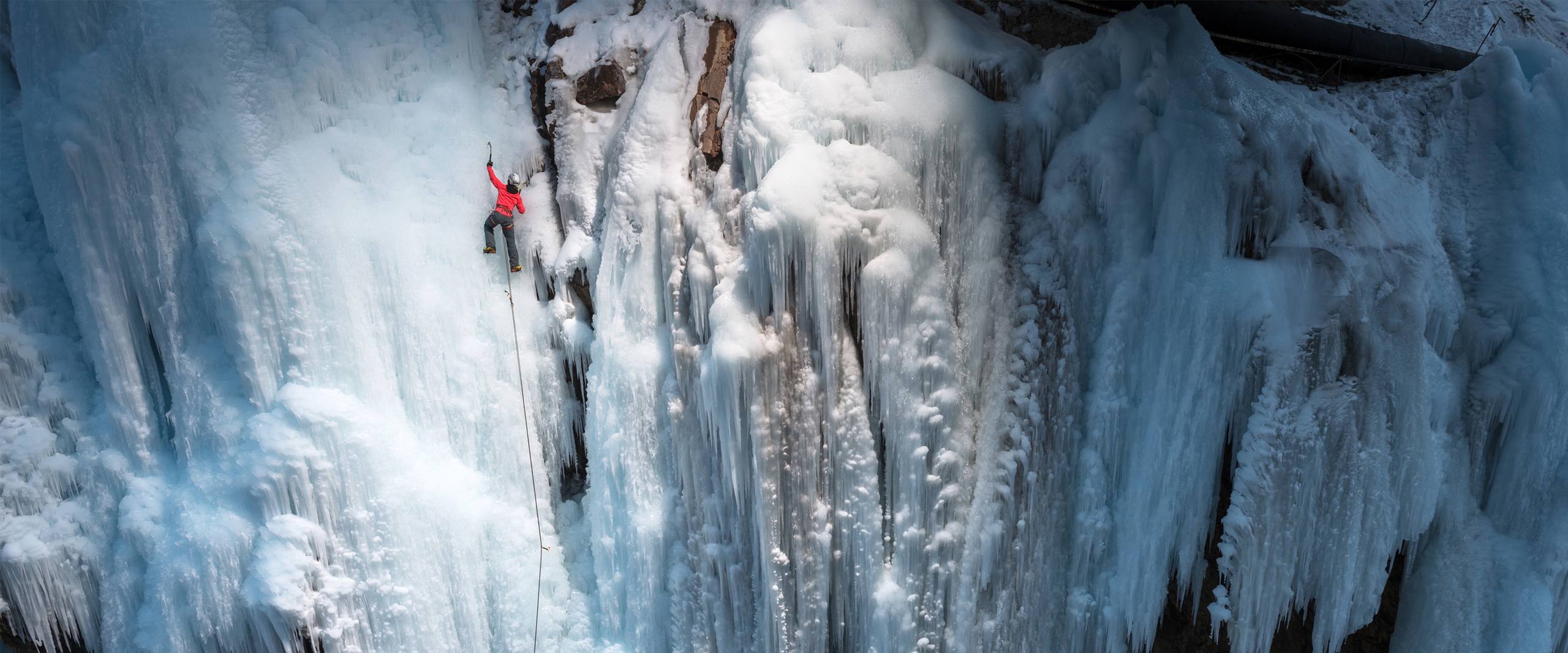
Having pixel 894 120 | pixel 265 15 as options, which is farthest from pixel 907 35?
pixel 265 15

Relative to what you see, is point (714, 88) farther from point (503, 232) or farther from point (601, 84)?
point (503, 232)

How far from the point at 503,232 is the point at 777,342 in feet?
6.64

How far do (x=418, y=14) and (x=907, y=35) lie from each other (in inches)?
131

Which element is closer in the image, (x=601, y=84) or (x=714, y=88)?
(x=714, y=88)

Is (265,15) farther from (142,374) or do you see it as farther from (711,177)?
(711,177)

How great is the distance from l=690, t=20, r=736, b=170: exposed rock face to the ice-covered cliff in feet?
0.10

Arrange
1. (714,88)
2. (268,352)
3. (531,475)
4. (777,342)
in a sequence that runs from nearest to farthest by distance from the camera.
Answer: (777,342) → (268,352) → (714,88) → (531,475)

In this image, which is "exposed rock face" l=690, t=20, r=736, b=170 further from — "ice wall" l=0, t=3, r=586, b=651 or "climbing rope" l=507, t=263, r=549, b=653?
"climbing rope" l=507, t=263, r=549, b=653

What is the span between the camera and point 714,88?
566 centimetres

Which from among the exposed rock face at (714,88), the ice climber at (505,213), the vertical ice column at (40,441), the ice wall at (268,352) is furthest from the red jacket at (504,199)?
the vertical ice column at (40,441)

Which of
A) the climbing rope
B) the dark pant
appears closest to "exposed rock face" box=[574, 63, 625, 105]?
the dark pant

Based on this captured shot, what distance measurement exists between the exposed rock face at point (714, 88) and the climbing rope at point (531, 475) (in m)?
1.54

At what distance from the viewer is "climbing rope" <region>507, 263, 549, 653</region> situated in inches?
231

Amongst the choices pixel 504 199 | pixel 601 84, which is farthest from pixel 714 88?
pixel 504 199
